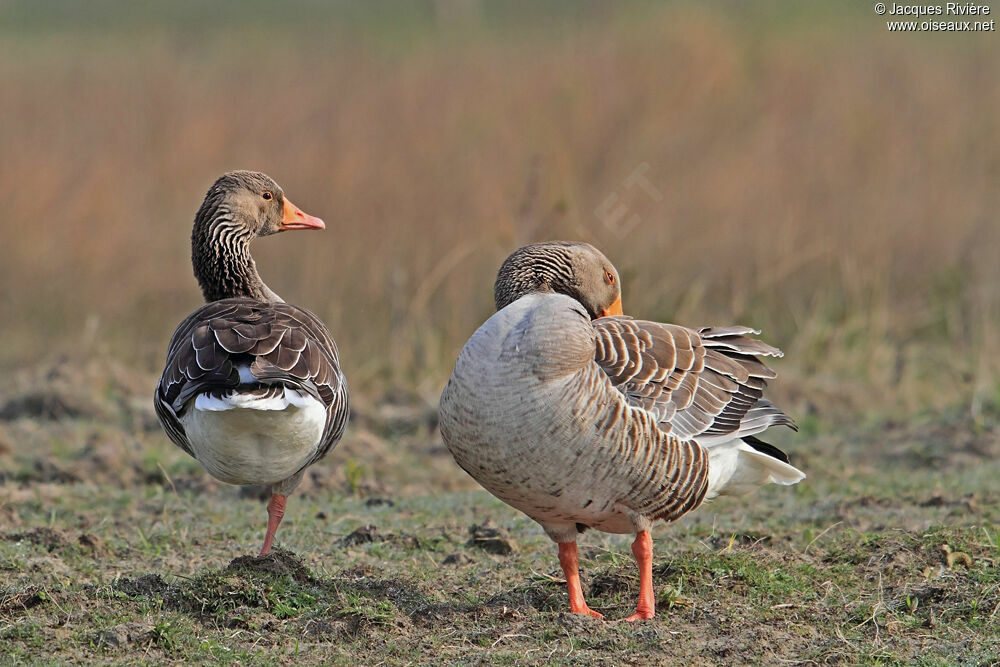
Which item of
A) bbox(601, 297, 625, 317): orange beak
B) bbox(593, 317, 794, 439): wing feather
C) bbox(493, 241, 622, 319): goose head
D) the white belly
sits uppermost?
bbox(493, 241, 622, 319): goose head

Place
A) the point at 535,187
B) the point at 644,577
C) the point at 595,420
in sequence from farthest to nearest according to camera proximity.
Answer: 1. the point at 535,187
2. the point at 644,577
3. the point at 595,420

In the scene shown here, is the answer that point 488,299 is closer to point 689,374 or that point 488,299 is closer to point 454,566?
point 454,566

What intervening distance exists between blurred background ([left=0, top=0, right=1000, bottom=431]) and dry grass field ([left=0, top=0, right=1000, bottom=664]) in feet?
0.15

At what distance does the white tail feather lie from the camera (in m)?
5.28

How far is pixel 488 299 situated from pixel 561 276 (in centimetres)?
526

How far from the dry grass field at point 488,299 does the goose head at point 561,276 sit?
128 cm

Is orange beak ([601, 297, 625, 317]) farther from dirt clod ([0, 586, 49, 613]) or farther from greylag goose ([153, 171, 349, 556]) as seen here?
dirt clod ([0, 586, 49, 613])

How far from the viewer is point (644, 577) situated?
4840 mm

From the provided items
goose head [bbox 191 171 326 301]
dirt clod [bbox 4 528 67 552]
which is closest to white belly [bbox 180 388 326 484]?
dirt clod [bbox 4 528 67 552]

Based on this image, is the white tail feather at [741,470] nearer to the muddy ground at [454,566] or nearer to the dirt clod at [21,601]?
the muddy ground at [454,566]

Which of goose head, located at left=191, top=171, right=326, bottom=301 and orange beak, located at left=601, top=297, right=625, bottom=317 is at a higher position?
goose head, located at left=191, top=171, right=326, bottom=301

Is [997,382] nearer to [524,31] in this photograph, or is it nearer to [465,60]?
[465,60]

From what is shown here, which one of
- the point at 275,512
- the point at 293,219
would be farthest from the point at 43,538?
the point at 293,219

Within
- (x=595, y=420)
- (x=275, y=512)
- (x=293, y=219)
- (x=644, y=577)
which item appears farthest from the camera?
(x=293, y=219)
